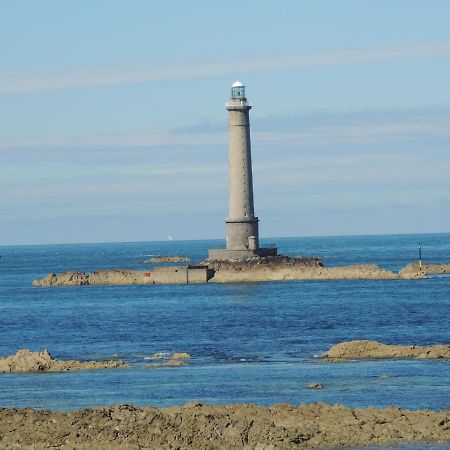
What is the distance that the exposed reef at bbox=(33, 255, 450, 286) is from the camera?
97188mm

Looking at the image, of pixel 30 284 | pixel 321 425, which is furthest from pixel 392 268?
pixel 321 425

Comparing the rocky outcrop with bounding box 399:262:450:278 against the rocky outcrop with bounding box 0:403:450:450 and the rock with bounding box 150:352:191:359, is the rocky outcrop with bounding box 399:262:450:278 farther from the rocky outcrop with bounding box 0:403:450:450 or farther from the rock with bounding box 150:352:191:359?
the rocky outcrop with bounding box 0:403:450:450

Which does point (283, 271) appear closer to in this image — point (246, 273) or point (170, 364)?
Answer: point (246, 273)

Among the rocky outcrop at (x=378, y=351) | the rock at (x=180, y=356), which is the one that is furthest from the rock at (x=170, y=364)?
the rocky outcrop at (x=378, y=351)

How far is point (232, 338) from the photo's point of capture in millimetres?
52844

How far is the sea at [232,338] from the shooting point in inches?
1315

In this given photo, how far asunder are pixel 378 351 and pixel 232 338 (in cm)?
1196

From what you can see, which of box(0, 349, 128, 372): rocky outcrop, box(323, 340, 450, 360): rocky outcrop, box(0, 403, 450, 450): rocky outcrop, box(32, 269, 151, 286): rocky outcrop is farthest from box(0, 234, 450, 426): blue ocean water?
box(0, 403, 450, 450): rocky outcrop

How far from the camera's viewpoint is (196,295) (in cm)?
8912

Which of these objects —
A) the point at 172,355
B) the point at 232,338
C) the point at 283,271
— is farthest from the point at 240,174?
the point at 172,355

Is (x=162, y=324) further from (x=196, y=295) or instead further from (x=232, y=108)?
(x=232, y=108)

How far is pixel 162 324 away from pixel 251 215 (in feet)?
105

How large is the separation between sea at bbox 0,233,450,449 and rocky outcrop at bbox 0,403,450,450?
141 inches


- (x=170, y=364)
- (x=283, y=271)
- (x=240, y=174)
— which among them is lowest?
(x=170, y=364)
